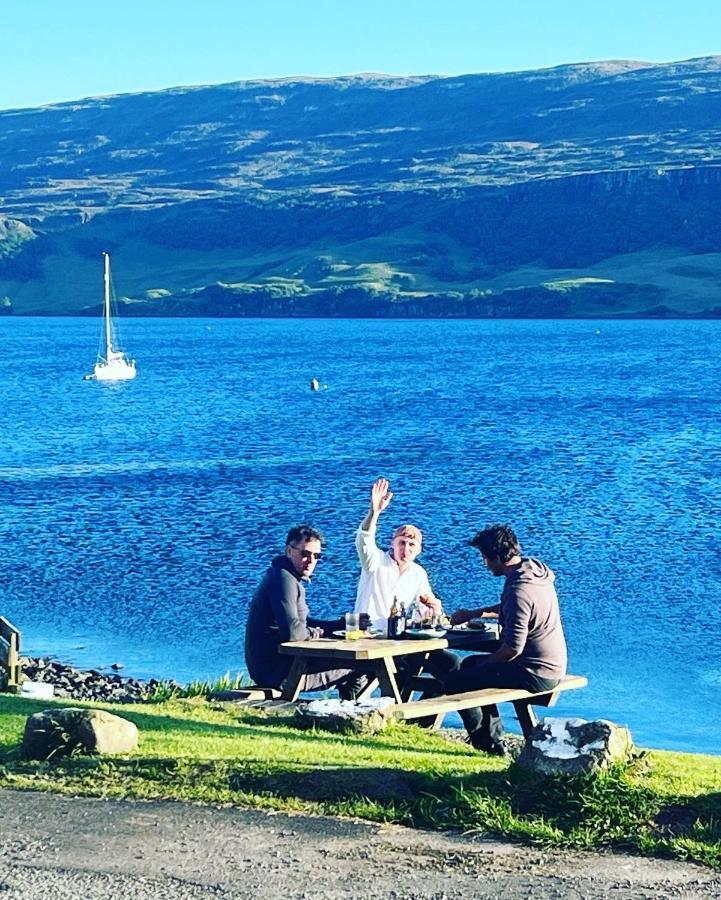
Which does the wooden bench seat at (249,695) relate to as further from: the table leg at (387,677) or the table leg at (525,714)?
the table leg at (525,714)

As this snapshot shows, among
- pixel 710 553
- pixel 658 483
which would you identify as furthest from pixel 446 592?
pixel 658 483

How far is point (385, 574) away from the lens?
47.3ft

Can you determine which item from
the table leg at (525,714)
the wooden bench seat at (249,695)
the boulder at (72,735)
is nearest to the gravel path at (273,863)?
the boulder at (72,735)

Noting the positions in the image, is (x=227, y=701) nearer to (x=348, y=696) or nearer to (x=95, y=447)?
(x=348, y=696)

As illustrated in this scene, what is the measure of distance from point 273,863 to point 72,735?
2419 millimetres

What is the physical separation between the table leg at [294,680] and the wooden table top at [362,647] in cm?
22

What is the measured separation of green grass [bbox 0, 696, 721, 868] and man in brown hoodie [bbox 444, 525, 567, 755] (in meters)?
1.60

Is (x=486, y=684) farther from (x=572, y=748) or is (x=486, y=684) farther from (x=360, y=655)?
(x=572, y=748)

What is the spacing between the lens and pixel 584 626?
2791cm

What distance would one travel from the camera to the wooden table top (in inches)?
508

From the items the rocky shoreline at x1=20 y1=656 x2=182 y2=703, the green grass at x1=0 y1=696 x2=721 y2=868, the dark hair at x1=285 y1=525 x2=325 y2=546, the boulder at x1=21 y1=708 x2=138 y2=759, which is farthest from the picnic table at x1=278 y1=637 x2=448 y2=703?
the rocky shoreline at x1=20 y1=656 x2=182 y2=703

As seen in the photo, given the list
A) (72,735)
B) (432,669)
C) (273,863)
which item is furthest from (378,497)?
(273,863)

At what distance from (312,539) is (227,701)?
198 cm

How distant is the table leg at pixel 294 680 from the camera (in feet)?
44.5
